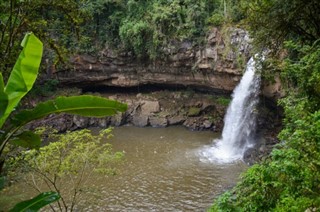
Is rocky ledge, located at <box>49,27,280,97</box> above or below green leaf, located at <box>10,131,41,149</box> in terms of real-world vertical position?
above

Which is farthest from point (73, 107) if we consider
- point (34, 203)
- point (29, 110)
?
point (34, 203)

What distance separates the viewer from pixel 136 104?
2019 centimetres

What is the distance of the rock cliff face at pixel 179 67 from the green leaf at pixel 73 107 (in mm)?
13155

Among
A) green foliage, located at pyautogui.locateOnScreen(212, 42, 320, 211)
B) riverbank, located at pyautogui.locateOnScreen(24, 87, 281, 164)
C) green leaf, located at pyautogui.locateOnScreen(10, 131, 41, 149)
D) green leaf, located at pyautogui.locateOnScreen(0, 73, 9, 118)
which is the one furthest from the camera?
riverbank, located at pyautogui.locateOnScreen(24, 87, 281, 164)

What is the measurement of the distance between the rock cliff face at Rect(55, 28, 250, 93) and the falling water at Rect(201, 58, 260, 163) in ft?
2.72

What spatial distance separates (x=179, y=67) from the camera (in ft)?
63.3

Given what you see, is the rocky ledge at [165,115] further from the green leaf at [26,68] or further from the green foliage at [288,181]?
the green leaf at [26,68]

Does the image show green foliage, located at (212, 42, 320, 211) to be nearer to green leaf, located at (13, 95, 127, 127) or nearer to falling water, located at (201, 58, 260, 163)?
green leaf, located at (13, 95, 127, 127)

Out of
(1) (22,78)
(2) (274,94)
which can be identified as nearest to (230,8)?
(2) (274,94)

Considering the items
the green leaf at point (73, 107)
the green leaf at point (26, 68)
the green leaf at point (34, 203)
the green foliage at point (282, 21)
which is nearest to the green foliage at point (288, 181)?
the green leaf at point (73, 107)

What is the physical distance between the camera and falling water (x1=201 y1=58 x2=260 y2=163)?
50.0 feet

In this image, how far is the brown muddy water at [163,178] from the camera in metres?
11.0

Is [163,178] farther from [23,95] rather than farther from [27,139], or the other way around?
[23,95]

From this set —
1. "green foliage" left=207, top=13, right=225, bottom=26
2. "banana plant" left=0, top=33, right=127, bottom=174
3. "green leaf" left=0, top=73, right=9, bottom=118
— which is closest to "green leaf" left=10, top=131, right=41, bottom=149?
"banana plant" left=0, top=33, right=127, bottom=174
